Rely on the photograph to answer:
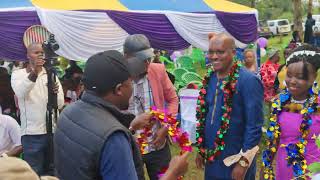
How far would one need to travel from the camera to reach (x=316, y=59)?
3637 mm

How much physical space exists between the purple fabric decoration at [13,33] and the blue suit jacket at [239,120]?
13.7ft

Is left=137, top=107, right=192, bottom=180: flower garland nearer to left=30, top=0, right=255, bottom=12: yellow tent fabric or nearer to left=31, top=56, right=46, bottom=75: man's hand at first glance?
left=31, top=56, right=46, bottom=75: man's hand

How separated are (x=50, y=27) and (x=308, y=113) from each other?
15.7ft

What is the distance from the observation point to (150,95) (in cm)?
398

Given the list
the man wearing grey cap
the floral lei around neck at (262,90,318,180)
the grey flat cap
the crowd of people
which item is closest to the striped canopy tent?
the crowd of people

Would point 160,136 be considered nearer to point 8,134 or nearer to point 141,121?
point 141,121

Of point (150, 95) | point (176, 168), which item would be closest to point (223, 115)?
point (150, 95)

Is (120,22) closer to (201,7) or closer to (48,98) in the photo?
(201,7)

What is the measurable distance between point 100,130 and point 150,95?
189cm

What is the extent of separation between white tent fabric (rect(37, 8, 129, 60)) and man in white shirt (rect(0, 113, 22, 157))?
3255 millimetres

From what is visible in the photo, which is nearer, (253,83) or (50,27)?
(253,83)

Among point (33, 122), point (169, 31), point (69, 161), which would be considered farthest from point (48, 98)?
point (169, 31)

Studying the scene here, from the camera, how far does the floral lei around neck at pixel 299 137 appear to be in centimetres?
352

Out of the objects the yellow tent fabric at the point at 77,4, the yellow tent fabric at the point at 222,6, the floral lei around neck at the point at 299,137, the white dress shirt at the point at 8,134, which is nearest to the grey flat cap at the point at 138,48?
the floral lei around neck at the point at 299,137
